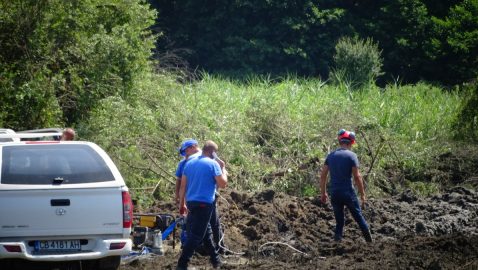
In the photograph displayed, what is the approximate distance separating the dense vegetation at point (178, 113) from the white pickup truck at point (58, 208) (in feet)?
18.9

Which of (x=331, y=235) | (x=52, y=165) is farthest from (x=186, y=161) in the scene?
(x=331, y=235)

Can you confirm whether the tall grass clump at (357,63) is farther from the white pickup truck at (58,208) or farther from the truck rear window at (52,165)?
the white pickup truck at (58,208)

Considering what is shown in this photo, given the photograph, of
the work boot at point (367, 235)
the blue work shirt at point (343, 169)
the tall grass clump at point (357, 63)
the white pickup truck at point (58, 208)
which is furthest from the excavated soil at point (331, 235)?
the tall grass clump at point (357, 63)

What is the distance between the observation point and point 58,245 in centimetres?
1030

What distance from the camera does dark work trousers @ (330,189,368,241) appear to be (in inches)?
535

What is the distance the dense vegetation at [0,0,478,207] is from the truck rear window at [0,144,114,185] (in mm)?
5593

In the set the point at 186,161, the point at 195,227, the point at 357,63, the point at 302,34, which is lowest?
the point at 302,34

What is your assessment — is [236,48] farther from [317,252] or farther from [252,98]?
[317,252]

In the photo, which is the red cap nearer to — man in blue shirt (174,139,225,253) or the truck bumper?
man in blue shirt (174,139,225,253)

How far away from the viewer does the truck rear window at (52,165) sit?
10328 mm

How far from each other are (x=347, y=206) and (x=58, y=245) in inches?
199

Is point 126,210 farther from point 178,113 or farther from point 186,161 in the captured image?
point 178,113

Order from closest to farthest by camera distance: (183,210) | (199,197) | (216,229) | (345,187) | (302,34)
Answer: (199,197), (183,210), (216,229), (345,187), (302,34)

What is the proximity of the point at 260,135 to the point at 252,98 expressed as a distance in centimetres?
227
